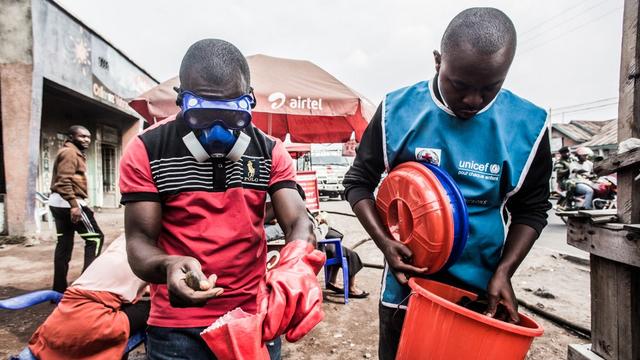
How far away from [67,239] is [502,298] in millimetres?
4822

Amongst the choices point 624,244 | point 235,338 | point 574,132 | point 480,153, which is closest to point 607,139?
point 574,132

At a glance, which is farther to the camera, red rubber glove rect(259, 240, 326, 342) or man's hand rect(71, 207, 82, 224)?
man's hand rect(71, 207, 82, 224)

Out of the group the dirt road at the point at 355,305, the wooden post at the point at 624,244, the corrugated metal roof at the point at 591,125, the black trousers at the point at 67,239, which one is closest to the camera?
the wooden post at the point at 624,244

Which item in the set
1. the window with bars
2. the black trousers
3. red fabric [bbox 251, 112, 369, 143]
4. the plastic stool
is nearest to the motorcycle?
red fabric [bbox 251, 112, 369, 143]

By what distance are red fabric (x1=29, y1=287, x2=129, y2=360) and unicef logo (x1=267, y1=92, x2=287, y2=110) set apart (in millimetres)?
3480

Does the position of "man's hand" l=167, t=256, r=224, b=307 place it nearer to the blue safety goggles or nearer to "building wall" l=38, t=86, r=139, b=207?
the blue safety goggles

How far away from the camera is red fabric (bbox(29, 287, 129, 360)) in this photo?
1943mm

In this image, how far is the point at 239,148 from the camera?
1.48m

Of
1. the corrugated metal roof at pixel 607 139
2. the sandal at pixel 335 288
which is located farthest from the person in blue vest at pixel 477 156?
the corrugated metal roof at pixel 607 139

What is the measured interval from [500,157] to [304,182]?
5366mm

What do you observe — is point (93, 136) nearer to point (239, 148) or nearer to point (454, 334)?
point (239, 148)

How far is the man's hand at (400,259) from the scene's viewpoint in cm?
137

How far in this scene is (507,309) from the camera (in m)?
1.38

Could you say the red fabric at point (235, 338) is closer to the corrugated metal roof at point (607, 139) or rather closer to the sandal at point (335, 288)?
the sandal at point (335, 288)
